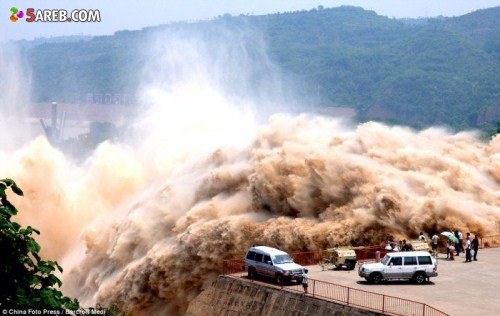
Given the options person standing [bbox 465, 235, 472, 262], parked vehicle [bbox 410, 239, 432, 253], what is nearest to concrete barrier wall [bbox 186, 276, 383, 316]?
parked vehicle [bbox 410, 239, 432, 253]

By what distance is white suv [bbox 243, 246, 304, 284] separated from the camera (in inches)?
1319

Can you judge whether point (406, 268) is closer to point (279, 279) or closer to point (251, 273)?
point (279, 279)

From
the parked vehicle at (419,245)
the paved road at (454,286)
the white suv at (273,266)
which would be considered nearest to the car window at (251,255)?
the white suv at (273,266)

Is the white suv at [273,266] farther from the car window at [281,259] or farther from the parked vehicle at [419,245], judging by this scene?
the parked vehicle at [419,245]

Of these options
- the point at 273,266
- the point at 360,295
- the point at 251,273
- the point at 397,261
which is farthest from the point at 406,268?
the point at 251,273

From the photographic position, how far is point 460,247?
132 feet

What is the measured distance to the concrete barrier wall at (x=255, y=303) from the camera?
30.2m

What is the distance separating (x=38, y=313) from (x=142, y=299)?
30078 mm

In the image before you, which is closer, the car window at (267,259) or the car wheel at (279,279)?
the car wheel at (279,279)

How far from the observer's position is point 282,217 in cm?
4631

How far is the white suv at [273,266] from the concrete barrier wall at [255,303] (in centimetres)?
66

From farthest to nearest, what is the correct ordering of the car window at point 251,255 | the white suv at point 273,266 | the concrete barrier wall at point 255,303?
the car window at point 251,255, the white suv at point 273,266, the concrete barrier wall at point 255,303

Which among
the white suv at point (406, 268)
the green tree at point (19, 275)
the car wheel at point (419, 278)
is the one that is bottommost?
the car wheel at point (419, 278)

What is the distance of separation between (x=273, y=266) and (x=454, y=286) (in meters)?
6.69
